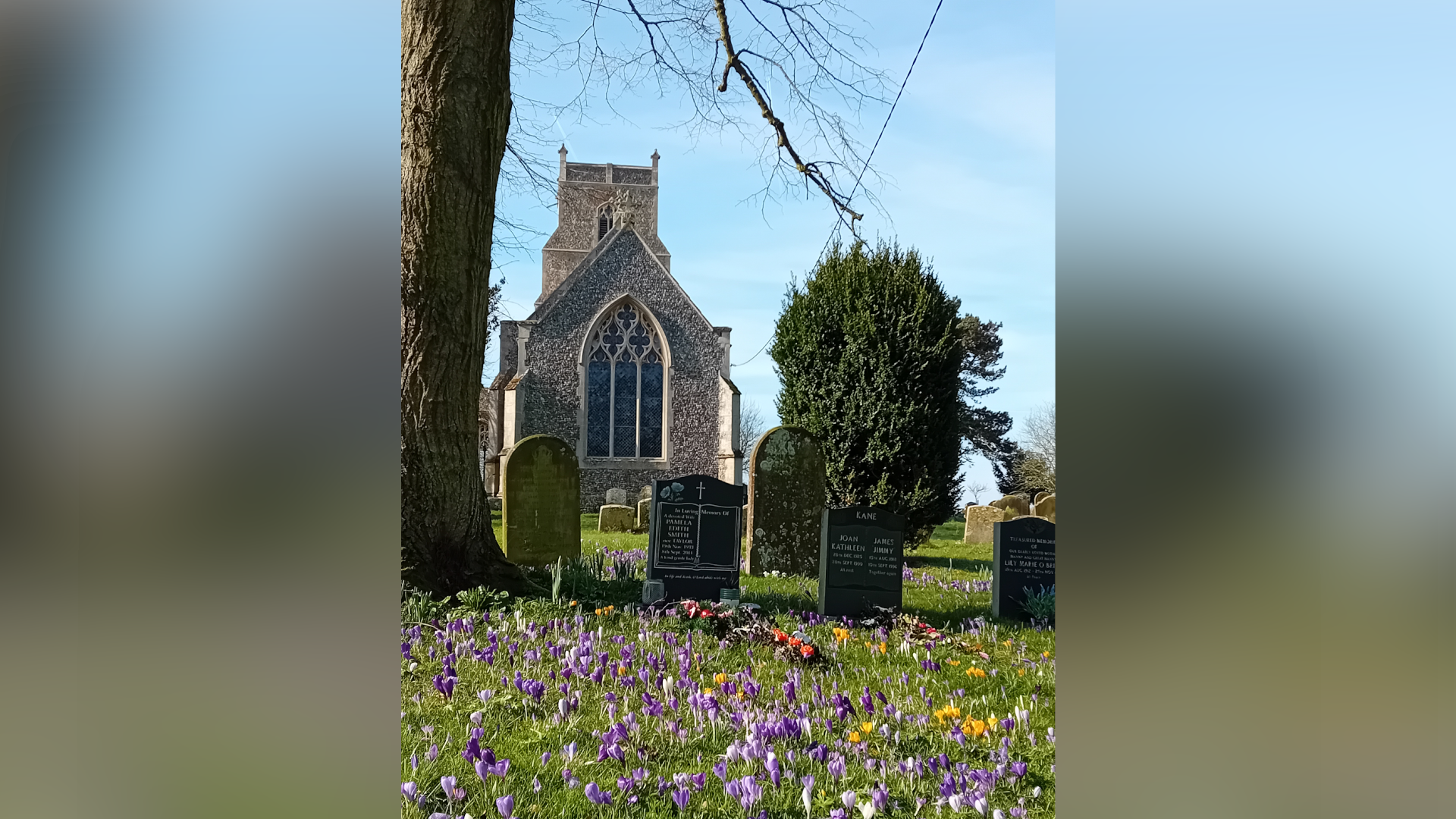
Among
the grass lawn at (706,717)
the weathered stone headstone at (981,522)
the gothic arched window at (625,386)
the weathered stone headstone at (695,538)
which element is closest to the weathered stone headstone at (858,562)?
the grass lawn at (706,717)

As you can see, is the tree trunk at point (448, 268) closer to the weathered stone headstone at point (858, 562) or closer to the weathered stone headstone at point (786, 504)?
the weathered stone headstone at point (858, 562)

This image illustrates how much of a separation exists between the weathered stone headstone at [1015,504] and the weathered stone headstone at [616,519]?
7.62m

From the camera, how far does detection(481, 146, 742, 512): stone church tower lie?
26594mm

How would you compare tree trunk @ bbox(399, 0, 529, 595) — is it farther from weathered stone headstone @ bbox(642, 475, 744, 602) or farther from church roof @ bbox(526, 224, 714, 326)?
church roof @ bbox(526, 224, 714, 326)

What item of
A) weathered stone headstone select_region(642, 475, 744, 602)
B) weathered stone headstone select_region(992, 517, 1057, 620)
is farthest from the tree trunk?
weathered stone headstone select_region(992, 517, 1057, 620)

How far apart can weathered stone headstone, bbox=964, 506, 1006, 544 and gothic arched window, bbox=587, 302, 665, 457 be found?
11271 millimetres

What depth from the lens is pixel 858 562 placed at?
7.50m

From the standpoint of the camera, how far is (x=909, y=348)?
13828mm

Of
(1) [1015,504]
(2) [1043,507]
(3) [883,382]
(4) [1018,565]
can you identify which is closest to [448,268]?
(4) [1018,565]
